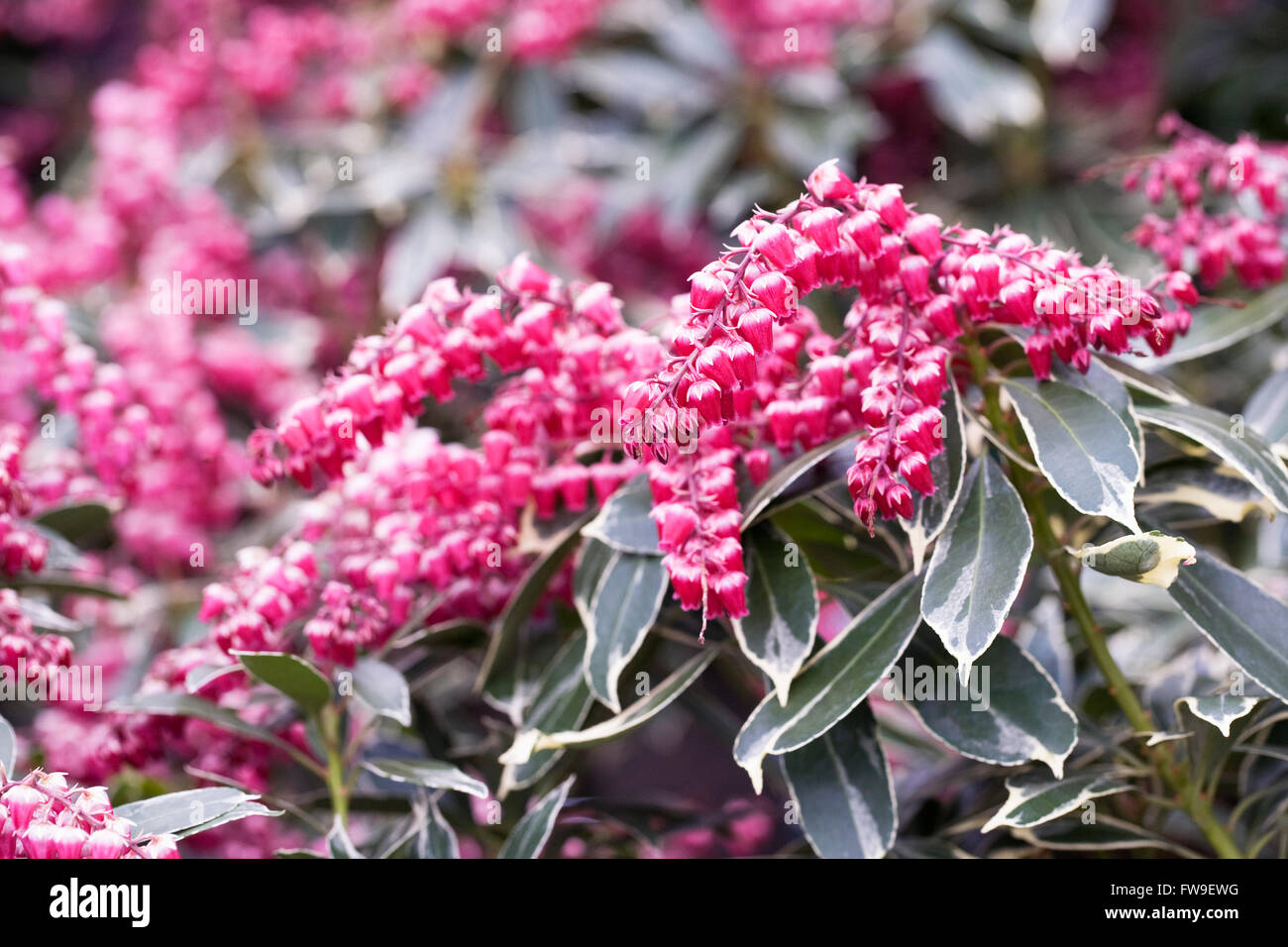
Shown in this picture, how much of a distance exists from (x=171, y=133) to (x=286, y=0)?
56cm

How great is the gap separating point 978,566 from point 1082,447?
0.10m

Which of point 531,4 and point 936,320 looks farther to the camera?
point 531,4

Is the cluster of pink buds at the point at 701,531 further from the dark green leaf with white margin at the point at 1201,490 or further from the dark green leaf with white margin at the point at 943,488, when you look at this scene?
the dark green leaf with white margin at the point at 1201,490

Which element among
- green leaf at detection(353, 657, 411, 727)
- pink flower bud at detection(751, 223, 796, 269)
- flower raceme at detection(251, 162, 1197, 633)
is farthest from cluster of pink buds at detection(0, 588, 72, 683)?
pink flower bud at detection(751, 223, 796, 269)

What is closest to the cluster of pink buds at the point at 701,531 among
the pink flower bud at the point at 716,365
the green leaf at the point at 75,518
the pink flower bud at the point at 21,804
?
the pink flower bud at the point at 716,365

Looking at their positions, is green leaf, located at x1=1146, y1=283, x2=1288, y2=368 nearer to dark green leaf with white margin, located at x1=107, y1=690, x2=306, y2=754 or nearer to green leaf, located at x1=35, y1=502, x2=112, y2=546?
dark green leaf with white margin, located at x1=107, y1=690, x2=306, y2=754

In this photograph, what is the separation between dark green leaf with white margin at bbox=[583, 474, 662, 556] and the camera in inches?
34.2

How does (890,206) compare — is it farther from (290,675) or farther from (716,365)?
(290,675)

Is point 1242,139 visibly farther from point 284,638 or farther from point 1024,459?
point 284,638

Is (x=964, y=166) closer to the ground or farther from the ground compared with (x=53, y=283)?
farther from the ground

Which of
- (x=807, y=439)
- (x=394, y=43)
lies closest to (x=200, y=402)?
(x=394, y=43)

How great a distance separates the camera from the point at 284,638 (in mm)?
956

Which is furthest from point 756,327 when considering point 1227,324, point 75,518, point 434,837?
point 75,518
